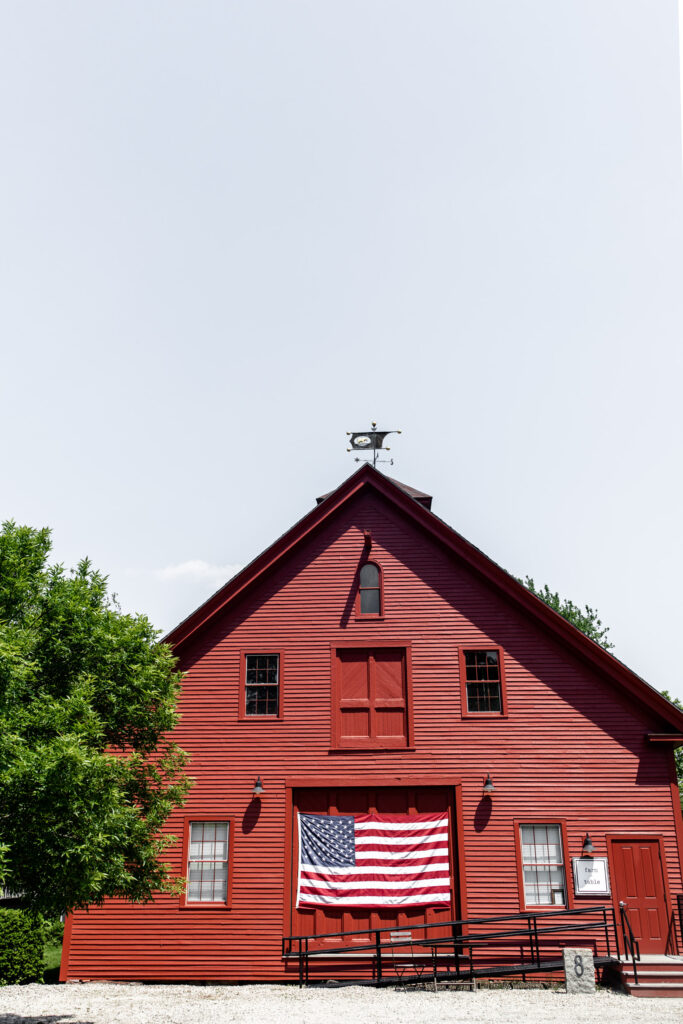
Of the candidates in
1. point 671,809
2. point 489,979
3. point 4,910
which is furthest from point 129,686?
point 671,809

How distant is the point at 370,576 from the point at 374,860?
6234 millimetres

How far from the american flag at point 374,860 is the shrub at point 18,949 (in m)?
5.86

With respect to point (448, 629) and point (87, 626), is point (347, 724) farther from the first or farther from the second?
point (87, 626)

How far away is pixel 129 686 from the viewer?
613 inches

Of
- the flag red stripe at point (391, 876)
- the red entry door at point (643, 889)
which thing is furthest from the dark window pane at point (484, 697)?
the red entry door at point (643, 889)

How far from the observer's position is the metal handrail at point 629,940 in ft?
52.6

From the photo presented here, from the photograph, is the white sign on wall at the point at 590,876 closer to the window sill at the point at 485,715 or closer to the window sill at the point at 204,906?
the window sill at the point at 485,715

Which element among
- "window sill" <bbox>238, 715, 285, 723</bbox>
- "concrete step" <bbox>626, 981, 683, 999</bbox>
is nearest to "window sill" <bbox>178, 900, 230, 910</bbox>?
"window sill" <bbox>238, 715, 285, 723</bbox>

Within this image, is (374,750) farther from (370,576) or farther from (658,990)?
(658,990)

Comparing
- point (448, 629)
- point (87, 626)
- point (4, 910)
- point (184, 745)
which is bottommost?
point (4, 910)

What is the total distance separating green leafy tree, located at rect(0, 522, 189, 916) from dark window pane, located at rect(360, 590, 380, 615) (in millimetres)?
5373

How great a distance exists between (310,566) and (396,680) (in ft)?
11.0

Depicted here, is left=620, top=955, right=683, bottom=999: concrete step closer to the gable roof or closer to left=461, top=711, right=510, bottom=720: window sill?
the gable roof

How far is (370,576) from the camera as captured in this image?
20.9m
